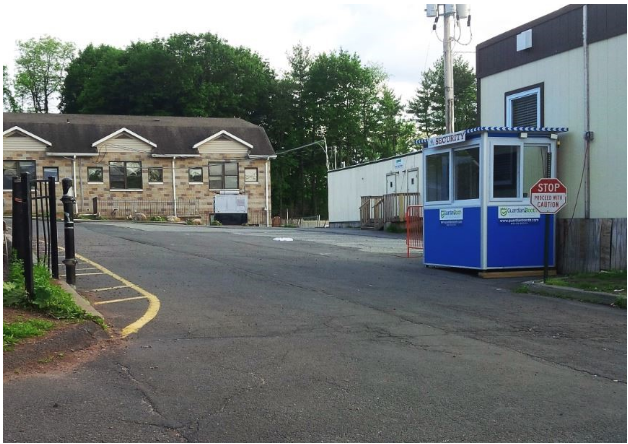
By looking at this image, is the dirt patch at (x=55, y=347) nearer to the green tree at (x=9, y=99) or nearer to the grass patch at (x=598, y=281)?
the grass patch at (x=598, y=281)

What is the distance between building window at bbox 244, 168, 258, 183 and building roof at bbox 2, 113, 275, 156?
48.9 inches

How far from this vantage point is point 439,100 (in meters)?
79.6

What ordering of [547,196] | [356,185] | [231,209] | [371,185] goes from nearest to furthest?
[547,196]
[371,185]
[356,185]
[231,209]

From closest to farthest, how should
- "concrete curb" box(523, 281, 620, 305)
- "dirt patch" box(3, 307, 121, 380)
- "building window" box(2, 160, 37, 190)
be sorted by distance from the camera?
"dirt patch" box(3, 307, 121, 380) < "concrete curb" box(523, 281, 620, 305) < "building window" box(2, 160, 37, 190)

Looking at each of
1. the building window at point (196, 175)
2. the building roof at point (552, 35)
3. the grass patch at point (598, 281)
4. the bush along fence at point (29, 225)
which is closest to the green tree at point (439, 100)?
the building window at point (196, 175)

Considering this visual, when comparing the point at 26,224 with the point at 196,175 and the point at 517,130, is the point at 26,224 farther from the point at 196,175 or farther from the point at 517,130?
the point at 196,175

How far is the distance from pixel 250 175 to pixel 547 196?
123 ft

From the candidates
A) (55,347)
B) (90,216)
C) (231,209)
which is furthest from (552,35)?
(231,209)

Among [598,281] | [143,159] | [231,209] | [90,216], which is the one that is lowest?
[598,281]

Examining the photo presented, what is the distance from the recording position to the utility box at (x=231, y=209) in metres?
47.0

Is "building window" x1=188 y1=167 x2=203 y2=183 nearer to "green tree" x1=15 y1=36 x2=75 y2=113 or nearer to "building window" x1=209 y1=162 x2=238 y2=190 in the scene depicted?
"building window" x1=209 y1=162 x2=238 y2=190

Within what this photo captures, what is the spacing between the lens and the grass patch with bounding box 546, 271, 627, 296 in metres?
11.5

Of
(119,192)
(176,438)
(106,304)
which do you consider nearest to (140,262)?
(106,304)

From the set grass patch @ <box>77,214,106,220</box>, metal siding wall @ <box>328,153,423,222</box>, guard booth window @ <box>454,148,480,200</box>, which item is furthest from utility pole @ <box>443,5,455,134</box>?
grass patch @ <box>77,214,106,220</box>
